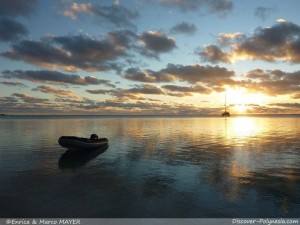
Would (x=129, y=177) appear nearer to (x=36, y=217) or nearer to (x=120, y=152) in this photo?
(x=36, y=217)

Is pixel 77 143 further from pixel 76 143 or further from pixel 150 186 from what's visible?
pixel 150 186

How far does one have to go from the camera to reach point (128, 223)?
1420 centimetres

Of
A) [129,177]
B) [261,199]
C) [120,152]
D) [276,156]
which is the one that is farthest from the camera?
[120,152]

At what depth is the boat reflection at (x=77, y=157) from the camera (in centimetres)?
3028

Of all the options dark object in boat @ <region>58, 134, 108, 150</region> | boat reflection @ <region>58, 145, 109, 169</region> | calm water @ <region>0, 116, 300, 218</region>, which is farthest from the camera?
dark object in boat @ <region>58, 134, 108, 150</region>

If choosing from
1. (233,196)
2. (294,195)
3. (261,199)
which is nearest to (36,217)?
(233,196)

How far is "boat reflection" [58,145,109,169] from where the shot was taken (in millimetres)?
30281

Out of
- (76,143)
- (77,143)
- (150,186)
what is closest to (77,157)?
(76,143)

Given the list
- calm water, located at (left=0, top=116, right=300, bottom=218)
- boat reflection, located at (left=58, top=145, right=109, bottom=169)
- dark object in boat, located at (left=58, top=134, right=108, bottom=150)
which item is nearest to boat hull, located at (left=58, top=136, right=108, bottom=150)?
dark object in boat, located at (left=58, top=134, right=108, bottom=150)

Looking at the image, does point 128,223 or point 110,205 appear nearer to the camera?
point 128,223

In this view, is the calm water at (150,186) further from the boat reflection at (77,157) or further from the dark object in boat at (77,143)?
the dark object in boat at (77,143)

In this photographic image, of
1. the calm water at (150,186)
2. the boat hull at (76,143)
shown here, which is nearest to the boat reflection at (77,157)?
the calm water at (150,186)

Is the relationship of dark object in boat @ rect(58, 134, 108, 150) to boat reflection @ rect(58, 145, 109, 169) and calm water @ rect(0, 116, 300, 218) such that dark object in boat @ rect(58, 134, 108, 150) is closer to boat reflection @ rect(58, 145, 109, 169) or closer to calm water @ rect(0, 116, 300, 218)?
boat reflection @ rect(58, 145, 109, 169)

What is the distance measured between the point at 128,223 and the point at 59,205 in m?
5.31
